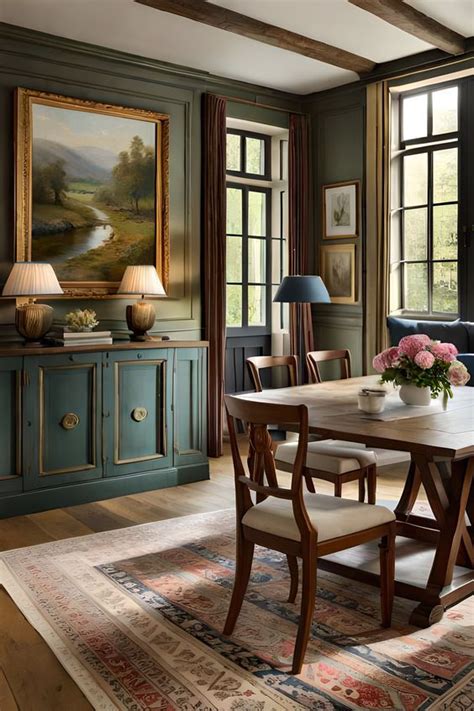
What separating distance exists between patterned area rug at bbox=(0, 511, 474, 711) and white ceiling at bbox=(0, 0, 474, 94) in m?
3.47

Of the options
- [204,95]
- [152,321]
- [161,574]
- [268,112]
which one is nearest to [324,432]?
[161,574]

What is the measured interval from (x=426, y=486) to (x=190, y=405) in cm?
282

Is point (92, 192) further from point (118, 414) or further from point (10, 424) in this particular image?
point (10, 424)

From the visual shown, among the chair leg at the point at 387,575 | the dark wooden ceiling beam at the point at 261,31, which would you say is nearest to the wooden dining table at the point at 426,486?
the chair leg at the point at 387,575

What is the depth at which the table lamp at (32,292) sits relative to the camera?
486 centimetres

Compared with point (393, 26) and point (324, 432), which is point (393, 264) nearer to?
point (393, 26)

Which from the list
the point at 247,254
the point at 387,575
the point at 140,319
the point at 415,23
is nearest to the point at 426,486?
the point at 387,575

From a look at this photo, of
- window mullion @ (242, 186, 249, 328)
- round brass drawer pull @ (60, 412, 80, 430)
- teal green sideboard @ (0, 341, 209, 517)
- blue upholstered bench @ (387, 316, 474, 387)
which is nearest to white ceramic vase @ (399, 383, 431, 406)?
blue upholstered bench @ (387, 316, 474, 387)

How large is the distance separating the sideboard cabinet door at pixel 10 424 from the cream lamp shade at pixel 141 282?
1154 mm

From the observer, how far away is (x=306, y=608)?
2.72 meters

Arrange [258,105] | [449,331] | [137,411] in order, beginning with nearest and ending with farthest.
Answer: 1. [137,411]
2. [449,331]
3. [258,105]

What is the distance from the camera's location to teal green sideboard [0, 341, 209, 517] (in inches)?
186

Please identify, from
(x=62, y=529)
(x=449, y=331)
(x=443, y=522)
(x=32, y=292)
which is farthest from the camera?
(x=449, y=331)

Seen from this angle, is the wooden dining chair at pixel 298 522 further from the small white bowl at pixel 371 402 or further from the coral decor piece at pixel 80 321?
the coral decor piece at pixel 80 321
